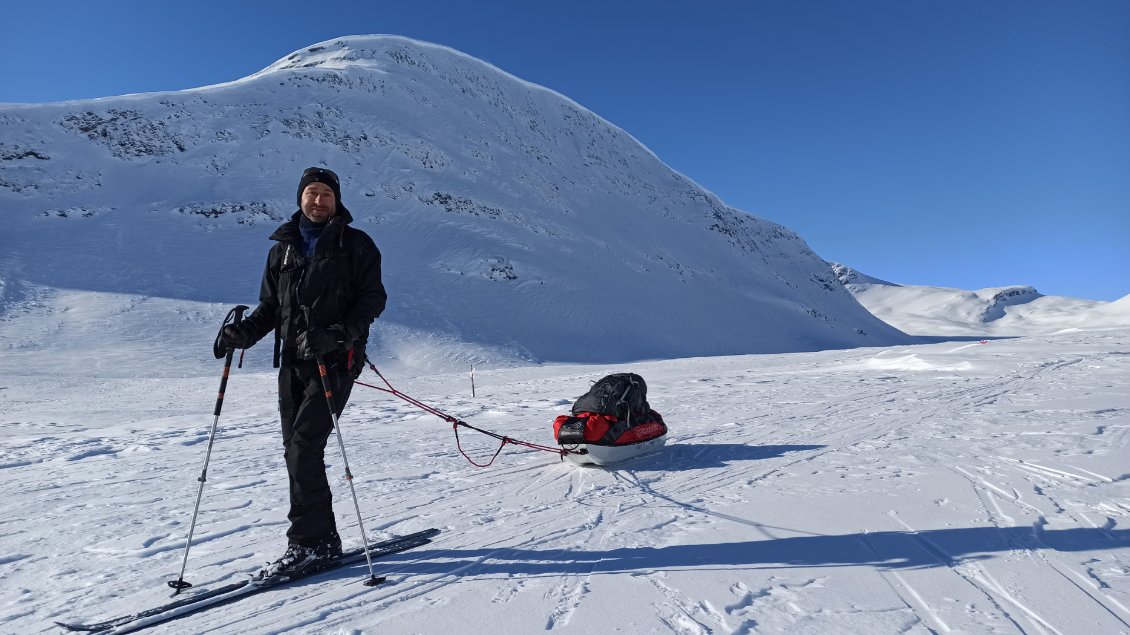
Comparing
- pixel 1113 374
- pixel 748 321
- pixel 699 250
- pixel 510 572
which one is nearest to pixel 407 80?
pixel 699 250

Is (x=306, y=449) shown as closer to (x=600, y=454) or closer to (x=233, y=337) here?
(x=233, y=337)

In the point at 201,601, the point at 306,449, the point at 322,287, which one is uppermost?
the point at 322,287

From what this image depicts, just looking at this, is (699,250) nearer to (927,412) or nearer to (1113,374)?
(1113,374)

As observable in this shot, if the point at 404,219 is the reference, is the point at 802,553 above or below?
below

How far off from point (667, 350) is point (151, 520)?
4309 centimetres

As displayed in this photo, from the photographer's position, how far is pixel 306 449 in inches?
153

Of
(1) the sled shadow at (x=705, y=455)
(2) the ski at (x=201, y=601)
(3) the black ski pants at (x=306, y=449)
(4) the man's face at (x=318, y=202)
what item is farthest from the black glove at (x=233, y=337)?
(1) the sled shadow at (x=705, y=455)

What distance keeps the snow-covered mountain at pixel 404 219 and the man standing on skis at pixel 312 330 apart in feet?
99.7

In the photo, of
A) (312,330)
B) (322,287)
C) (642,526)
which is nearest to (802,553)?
(642,526)

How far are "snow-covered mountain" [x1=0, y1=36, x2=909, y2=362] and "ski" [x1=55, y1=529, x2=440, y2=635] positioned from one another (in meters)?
30.4

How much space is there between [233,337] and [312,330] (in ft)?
2.12

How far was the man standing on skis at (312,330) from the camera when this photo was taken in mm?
3879

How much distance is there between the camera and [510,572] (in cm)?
383

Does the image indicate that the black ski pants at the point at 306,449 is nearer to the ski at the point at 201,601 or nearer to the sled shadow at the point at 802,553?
the ski at the point at 201,601
